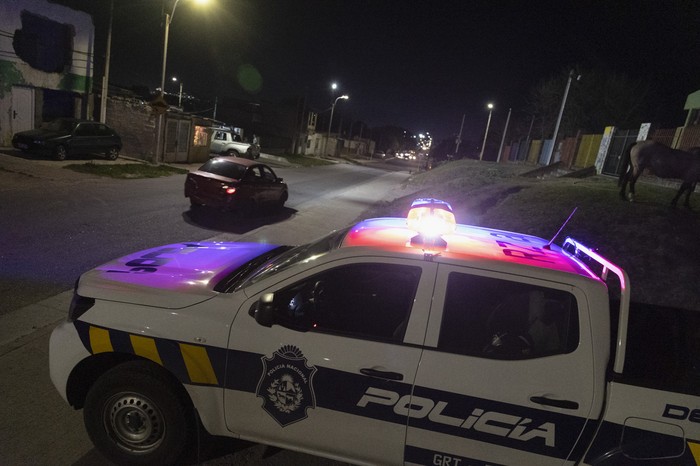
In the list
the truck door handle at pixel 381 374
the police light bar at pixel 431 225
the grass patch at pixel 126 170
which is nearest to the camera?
the truck door handle at pixel 381 374

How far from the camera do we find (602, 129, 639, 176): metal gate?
17.4m

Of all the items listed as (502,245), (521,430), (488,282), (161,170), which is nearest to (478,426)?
(521,430)

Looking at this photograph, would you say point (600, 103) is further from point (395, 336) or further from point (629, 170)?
point (395, 336)

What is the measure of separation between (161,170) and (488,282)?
18.2 meters

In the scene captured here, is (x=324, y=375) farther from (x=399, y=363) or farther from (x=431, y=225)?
(x=431, y=225)

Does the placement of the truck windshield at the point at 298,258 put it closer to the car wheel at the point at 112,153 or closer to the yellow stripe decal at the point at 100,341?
the yellow stripe decal at the point at 100,341

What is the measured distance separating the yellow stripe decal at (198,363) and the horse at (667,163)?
991 cm

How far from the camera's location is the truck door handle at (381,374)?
2.30 meters

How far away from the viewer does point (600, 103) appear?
3528 centimetres

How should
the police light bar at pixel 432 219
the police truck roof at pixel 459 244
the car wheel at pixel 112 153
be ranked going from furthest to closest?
the car wheel at pixel 112 153
the police light bar at pixel 432 219
the police truck roof at pixel 459 244

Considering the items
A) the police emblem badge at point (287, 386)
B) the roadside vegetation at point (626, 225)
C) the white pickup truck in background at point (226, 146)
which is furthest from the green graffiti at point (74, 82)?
the police emblem badge at point (287, 386)

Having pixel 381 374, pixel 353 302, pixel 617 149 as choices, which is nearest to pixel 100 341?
pixel 353 302

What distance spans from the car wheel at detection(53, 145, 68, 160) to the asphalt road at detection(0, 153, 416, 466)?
118cm

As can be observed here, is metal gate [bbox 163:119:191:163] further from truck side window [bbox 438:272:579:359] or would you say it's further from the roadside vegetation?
truck side window [bbox 438:272:579:359]
